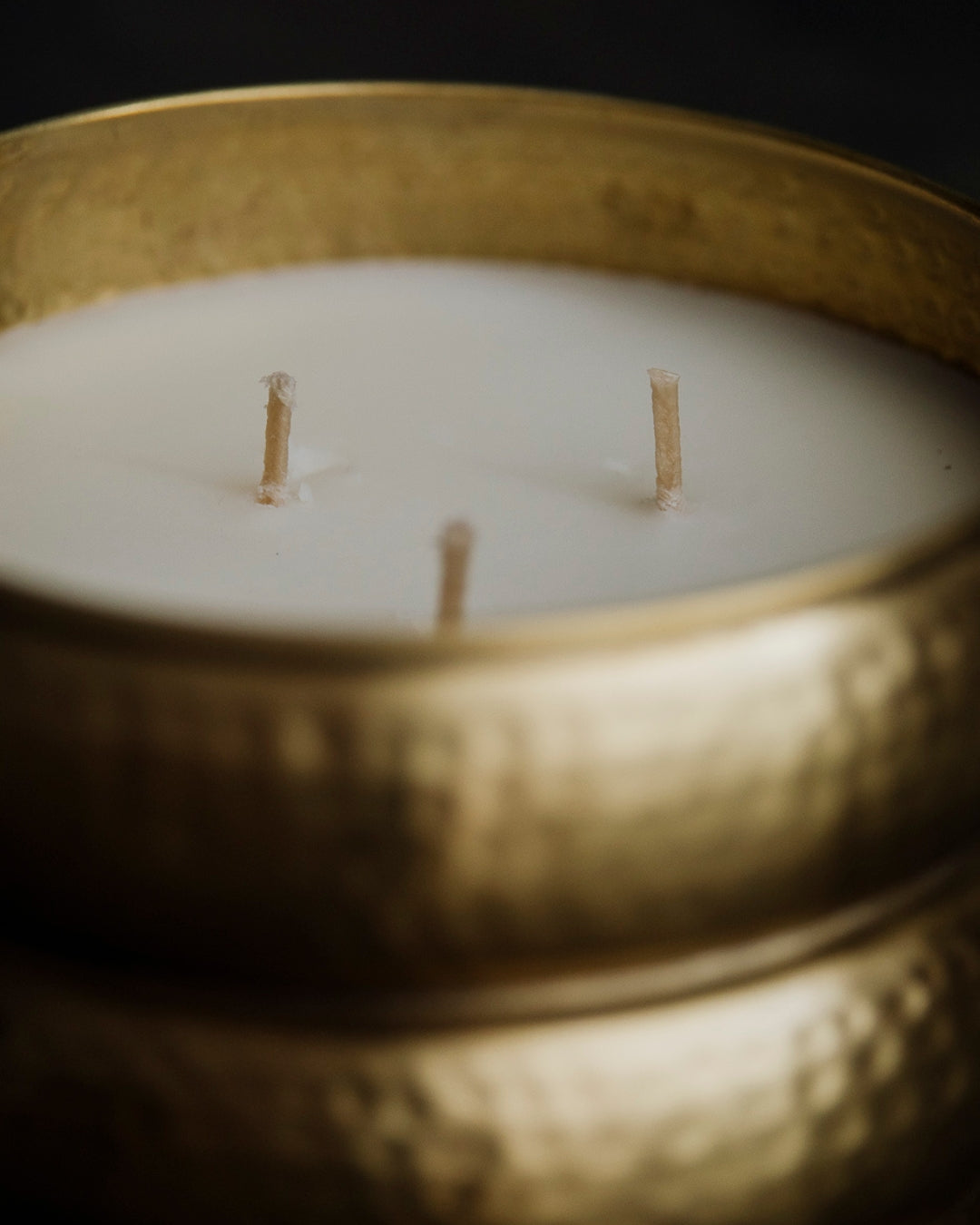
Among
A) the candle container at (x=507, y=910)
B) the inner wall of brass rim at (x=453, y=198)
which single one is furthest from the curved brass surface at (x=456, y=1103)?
the inner wall of brass rim at (x=453, y=198)

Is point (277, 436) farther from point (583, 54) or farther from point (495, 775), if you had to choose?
point (583, 54)

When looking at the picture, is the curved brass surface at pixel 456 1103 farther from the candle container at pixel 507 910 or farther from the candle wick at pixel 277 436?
the candle wick at pixel 277 436

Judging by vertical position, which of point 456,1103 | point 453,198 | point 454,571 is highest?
point 453,198

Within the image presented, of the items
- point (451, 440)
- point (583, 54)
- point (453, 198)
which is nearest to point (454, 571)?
point (451, 440)

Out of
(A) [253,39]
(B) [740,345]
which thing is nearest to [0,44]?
(A) [253,39]

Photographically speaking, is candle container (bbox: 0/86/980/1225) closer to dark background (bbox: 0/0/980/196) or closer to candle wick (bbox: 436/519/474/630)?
→ candle wick (bbox: 436/519/474/630)

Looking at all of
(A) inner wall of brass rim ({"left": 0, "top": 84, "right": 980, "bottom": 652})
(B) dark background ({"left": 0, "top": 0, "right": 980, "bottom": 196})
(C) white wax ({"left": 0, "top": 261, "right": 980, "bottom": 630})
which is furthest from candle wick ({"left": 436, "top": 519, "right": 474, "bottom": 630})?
(B) dark background ({"left": 0, "top": 0, "right": 980, "bottom": 196})
